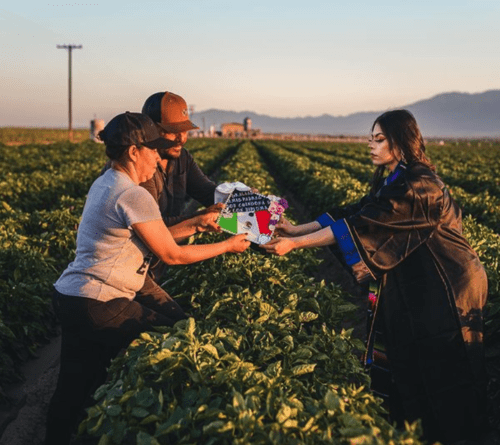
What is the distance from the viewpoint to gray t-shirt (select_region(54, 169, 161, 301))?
9.37ft

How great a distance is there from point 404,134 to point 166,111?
160cm

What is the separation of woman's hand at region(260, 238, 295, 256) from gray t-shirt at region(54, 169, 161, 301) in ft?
2.91

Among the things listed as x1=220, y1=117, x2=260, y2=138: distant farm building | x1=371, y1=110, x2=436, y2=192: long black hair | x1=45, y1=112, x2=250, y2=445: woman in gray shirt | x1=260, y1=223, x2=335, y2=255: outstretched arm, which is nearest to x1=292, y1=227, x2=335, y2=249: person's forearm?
x1=260, y1=223, x2=335, y2=255: outstretched arm

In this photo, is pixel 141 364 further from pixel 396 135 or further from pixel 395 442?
pixel 396 135

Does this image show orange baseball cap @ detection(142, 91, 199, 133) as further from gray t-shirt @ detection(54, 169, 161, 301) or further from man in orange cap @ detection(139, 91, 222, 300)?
gray t-shirt @ detection(54, 169, 161, 301)

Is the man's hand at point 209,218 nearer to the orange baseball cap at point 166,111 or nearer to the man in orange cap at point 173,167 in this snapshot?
the man in orange cap at point 173,167

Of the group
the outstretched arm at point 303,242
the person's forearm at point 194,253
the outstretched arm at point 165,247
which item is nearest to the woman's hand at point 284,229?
the outstretched arm at point 303,242

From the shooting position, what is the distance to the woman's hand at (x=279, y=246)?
139 inches

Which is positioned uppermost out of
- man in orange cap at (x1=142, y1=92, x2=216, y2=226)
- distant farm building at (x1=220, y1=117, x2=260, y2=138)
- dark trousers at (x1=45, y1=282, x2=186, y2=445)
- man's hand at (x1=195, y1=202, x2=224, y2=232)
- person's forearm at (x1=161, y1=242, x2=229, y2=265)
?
distant farm building at (x1=220, y1=117, x2=260, y2=138)

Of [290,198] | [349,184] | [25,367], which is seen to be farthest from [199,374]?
[290,198]

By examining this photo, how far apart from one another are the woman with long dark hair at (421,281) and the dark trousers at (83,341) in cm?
139

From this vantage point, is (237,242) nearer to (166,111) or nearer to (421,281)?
(166,111)

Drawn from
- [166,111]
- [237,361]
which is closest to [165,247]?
[237,361]

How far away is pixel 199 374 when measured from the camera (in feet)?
7.73
